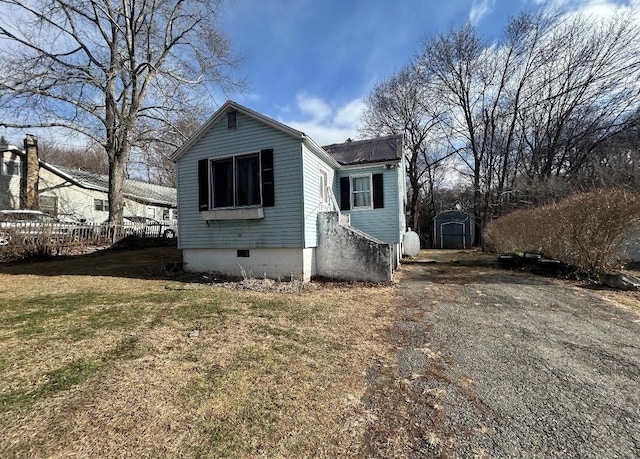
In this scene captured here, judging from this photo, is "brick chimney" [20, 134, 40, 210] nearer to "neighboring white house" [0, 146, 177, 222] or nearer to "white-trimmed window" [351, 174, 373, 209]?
"neighboring white house" [0, 146, 177, 222]

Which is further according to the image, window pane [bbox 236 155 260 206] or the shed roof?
the shed roof

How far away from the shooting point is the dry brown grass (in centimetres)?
207

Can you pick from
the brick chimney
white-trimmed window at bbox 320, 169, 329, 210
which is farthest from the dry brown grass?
the brick chimney

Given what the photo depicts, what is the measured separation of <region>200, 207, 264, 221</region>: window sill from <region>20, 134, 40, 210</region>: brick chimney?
18197 mm

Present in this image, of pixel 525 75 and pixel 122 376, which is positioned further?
pixel 525 75

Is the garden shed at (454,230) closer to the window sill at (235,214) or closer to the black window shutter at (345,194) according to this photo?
the black window shutter at (345,194)

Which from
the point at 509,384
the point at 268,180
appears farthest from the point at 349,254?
the point at 509,384

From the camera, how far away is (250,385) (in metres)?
2.80

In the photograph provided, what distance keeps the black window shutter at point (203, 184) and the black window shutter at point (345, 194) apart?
496cm

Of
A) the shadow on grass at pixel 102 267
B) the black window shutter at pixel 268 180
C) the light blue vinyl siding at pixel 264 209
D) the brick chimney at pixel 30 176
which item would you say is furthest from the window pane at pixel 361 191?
the brick chimney at pixel 30 176

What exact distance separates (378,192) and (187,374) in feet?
29.9

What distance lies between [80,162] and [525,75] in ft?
147

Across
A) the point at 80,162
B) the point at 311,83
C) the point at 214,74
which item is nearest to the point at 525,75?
the point at 311,83

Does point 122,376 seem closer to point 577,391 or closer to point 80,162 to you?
point 577,391
